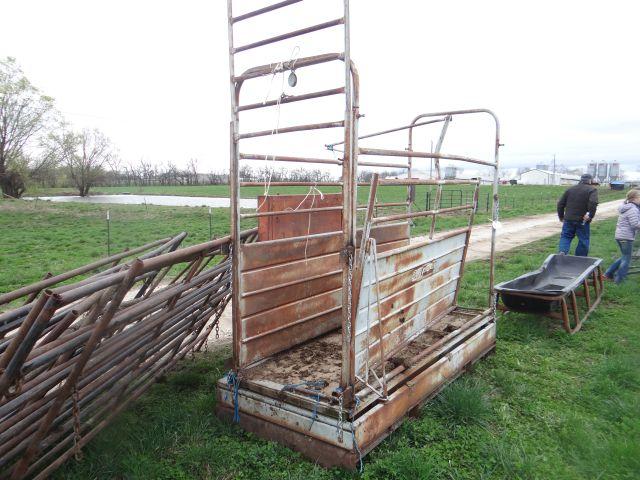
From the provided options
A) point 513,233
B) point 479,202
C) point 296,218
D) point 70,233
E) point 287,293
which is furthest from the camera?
point 479,202

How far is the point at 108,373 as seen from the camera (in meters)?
3.21

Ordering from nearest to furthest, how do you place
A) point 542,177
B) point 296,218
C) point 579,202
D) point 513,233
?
point 296,218
point 579,202
point 513,233
point 542,177

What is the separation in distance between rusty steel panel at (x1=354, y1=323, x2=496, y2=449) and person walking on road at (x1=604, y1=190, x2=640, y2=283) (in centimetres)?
458

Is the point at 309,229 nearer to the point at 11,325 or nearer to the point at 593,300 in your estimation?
the point at 11,325

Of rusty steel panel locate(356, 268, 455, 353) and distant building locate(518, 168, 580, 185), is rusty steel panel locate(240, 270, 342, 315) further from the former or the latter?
distant building locate(518, 168, 580, 185)

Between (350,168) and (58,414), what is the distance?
2.28m

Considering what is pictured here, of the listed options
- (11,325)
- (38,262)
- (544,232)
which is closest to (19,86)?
(38,262)

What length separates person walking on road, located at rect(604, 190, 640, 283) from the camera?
8016mm

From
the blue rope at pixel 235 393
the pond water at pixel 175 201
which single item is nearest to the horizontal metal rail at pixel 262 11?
the blue rope at pixel 235 393

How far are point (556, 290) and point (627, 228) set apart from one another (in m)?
3.48

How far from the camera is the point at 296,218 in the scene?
4438mm

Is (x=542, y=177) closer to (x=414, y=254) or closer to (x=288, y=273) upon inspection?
(x=414, y=254)

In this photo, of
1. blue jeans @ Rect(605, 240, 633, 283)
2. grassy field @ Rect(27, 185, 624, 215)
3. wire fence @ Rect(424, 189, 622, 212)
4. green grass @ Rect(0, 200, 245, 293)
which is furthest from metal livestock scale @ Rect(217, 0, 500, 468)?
grassy field @ Rect(27, 185, 624, 215)

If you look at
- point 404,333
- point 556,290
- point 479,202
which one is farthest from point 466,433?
point 479,202
